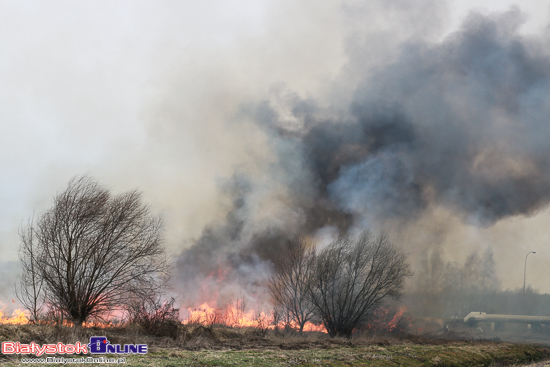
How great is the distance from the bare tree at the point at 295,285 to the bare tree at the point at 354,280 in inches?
145

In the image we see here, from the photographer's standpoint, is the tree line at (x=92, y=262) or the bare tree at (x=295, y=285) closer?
the tree line at (x=92, y=262)

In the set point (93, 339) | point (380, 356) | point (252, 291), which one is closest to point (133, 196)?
point (93, 339)

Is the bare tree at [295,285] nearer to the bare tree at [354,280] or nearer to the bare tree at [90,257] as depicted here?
the bare tree at [354,280]

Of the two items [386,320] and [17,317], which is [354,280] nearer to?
[386,320]

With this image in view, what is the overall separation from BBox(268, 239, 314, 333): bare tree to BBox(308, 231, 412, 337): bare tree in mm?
3672

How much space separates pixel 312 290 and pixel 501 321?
52.6 metres

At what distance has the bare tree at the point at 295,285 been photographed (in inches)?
2021

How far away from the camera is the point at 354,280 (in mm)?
45188

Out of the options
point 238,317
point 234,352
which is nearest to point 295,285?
point 238,317

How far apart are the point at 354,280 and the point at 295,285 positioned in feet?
32.5

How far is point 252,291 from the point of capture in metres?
71.9

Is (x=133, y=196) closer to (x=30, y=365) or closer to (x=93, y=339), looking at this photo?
(x=93, y=339)

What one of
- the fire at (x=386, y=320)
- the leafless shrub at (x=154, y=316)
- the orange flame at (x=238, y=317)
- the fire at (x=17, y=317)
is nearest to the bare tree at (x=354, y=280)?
the fire at (x=386, y=320)

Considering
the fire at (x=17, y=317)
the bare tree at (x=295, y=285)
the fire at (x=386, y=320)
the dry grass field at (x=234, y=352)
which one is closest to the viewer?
the dry grass field at (x=234, y=352)
